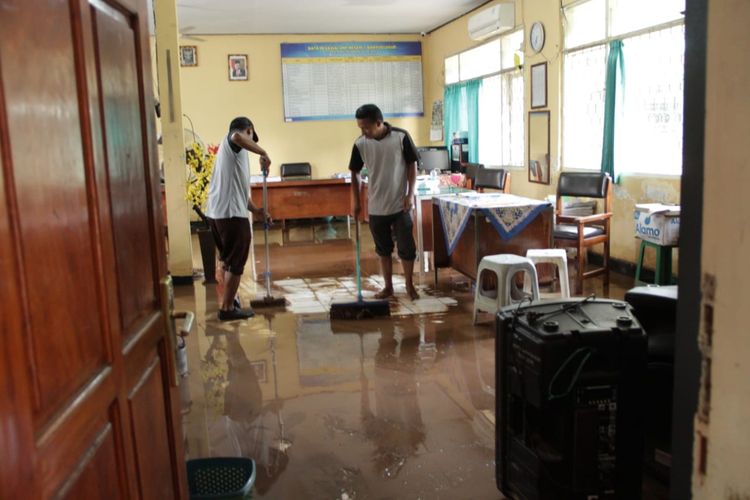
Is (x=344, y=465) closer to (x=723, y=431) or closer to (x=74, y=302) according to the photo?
(x=74, y=302)

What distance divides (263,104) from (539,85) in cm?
484

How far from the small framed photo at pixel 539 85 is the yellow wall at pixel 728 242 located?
6352mm

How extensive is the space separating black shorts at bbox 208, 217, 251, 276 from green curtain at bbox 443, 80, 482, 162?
5.07 m

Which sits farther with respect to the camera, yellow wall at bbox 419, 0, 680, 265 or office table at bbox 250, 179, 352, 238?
office table at bbox 250, 179, 352, 238

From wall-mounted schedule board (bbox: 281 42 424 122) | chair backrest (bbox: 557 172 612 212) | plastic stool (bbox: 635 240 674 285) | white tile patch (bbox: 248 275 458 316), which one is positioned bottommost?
white tile patch (bbox: 248 275 458 316)

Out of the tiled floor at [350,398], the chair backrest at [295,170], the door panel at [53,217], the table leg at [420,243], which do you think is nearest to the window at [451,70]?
the chair backrest at [295,170]

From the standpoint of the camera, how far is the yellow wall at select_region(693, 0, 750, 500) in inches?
33.9

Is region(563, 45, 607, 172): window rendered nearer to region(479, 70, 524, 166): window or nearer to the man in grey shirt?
region(479, 70, 524, 166): window

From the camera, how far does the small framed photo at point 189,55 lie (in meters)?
10.1

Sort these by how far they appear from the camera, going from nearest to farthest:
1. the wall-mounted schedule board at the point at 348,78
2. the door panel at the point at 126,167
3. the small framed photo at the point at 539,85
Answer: the door panel at the point at 126,167 → the small framed photo at the point at 539,85 → the wall-mounted schedule board at the point at 348,78

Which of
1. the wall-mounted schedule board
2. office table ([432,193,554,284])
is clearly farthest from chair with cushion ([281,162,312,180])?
office table ([432,193,554,284])

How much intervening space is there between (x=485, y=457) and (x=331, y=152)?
8.55 meters

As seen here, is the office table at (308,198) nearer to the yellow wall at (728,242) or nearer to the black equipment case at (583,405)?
the black equipment case at (583,405)

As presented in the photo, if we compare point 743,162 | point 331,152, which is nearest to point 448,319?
point 743,162
